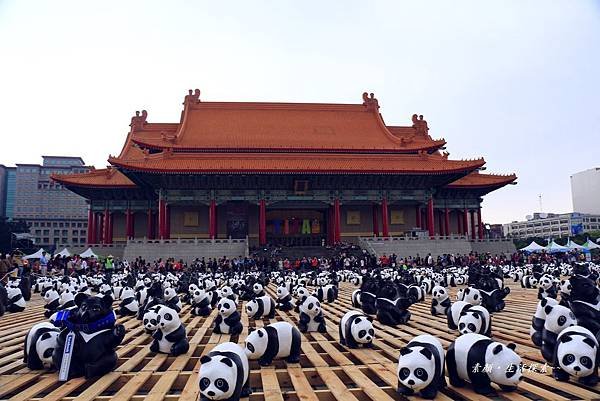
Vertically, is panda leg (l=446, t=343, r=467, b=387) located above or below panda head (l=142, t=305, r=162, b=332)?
below

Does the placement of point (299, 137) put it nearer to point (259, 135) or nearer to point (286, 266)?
point (259, 135)

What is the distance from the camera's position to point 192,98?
43188mm

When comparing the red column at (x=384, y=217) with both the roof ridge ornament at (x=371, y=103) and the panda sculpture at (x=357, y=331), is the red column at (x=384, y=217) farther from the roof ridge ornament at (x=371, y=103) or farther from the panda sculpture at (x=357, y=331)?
the panda sculpture at (x=357, y=331)

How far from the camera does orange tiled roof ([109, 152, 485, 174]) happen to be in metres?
31.6

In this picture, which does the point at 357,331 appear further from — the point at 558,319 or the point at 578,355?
the point at 578,355

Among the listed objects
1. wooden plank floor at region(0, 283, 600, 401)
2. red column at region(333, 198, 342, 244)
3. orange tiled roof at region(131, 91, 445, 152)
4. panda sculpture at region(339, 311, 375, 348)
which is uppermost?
orange tiled roof at region(131, 91, 445, 152)

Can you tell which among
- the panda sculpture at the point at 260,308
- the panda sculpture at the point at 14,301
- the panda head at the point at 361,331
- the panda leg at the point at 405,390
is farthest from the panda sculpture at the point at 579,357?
the panda sculpture at the point at 14,301

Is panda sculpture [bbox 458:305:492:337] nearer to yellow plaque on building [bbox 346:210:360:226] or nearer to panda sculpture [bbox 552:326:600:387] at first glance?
panda sculpture [bbox 552:326:600:387]

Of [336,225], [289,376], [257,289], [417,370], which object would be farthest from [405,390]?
[336,225]

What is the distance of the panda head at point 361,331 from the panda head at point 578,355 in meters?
2.66

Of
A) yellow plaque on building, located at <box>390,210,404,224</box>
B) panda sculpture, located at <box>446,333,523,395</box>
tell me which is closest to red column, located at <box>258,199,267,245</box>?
yellow plaque on building, located at <box>390,210,404,224</box>

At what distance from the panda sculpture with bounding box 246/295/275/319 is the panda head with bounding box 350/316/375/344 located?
10.6 feet

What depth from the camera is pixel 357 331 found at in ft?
22.0

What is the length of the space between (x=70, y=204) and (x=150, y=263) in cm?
6999
